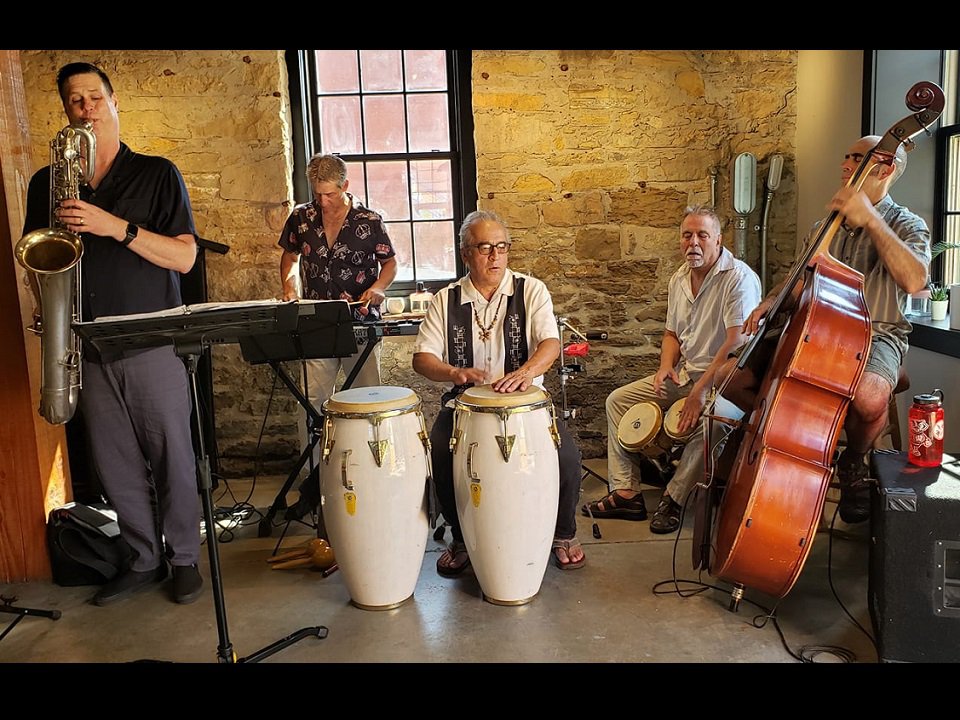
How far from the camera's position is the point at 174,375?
2.86 metres

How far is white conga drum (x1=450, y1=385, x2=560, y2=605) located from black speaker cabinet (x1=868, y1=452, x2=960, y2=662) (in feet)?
3.25

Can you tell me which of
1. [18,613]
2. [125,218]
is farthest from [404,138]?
[18,613]

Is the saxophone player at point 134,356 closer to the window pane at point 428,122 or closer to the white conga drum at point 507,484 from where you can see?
the white conga drum at point 507,484

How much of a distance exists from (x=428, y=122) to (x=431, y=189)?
375mm

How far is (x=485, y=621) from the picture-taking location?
261 centimetres

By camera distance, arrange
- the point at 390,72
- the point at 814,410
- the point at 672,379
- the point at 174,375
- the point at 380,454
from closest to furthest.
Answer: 1. the point at 814,410
2. the point at 380,454
3. the point at 174,375
4. the point at 672,379
5. the point at 390,72

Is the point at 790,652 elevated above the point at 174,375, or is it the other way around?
the point at 174,375

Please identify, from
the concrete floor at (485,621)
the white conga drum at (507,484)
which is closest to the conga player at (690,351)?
the concrete floor at (485,621)

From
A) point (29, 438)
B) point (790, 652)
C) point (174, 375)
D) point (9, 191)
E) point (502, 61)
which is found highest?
point (502, 61)

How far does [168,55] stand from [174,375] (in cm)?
221

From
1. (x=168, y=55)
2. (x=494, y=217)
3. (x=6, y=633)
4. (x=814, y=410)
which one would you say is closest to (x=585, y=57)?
(x=494, y=217)

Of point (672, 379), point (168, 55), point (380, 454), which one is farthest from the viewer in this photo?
point (168, 55)

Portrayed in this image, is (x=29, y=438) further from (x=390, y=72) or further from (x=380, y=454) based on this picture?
(x=390, y=72)

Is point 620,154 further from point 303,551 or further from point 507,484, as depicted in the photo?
point 303,551
